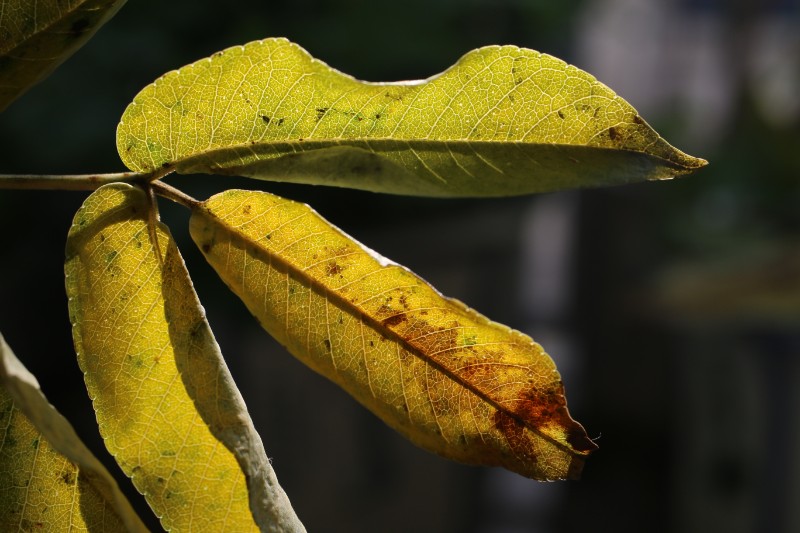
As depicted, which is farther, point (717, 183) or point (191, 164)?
point (717, 183)

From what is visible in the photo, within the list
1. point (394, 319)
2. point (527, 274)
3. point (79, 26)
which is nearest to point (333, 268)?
point (394, 319)

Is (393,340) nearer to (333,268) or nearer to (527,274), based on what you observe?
(333,268)

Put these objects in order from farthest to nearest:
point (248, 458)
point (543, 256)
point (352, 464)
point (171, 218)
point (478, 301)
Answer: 1. point (543, 256)
2. point (478, 301)
3. point (352, 464)
4. point (171, 218)
5. point (248, 458)

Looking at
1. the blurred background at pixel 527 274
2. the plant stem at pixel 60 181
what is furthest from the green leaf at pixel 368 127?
the blurred background at pixel 527 274

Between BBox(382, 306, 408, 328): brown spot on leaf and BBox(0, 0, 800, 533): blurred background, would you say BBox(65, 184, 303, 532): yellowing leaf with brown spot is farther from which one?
BBox(0, 0, 800, 533): blurred background

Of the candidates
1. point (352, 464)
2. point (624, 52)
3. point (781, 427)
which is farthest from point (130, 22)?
point (624, 52)

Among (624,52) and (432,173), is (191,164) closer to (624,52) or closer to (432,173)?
(432,173)

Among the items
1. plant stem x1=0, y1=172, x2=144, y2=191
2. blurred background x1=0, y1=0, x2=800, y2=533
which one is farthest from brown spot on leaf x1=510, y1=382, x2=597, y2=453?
blurred background x1=0, y1=0, x2=800, y2=533
